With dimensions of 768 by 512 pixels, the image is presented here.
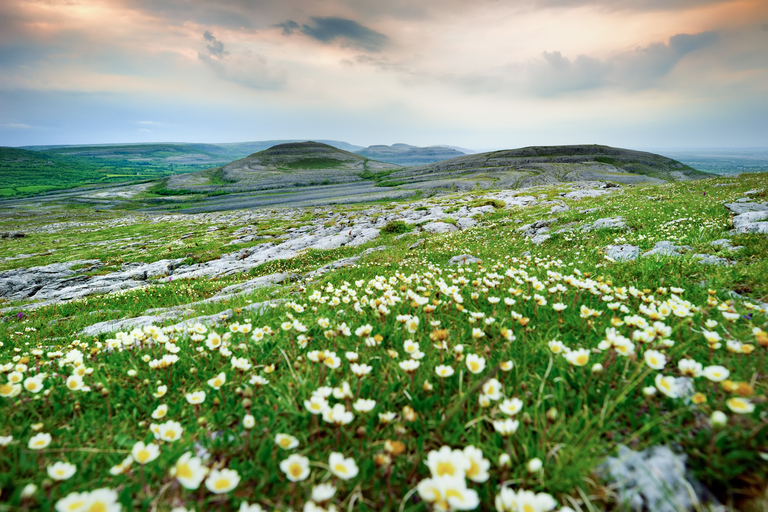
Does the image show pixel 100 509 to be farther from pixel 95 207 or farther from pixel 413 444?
pixel 95 207

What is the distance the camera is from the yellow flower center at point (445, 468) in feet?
5.79

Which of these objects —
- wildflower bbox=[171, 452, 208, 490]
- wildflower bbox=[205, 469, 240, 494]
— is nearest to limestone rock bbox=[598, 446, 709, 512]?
wildflower bbox=[205, 469, 240, 494]

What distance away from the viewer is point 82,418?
2.70 metres

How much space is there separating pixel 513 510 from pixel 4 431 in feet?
12.4

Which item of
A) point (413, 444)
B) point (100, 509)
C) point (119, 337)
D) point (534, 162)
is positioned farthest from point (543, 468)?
point (534, 162)

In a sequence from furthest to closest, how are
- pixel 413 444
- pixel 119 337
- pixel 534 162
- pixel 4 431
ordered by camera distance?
pixel 534 162 → pixel 119 337 → pixel 4 431 → pixel 413 444

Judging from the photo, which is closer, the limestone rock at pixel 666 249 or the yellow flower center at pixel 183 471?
the yellow flower center at pixel 183 471

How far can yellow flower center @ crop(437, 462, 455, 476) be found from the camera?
177 centimetres

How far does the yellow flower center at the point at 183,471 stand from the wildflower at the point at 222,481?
0.37ft

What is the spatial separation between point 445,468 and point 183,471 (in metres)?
1.48

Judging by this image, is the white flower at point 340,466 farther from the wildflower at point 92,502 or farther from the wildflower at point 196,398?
the wildflower at point 196,398

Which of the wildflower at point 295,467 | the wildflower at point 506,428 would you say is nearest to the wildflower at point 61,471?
the wildflower at point 295,467

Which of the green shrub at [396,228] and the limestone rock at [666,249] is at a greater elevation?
the limestone rock at [666,249]

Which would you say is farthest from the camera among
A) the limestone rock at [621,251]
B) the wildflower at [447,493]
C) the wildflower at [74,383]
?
the limestone rock at [621,251]
